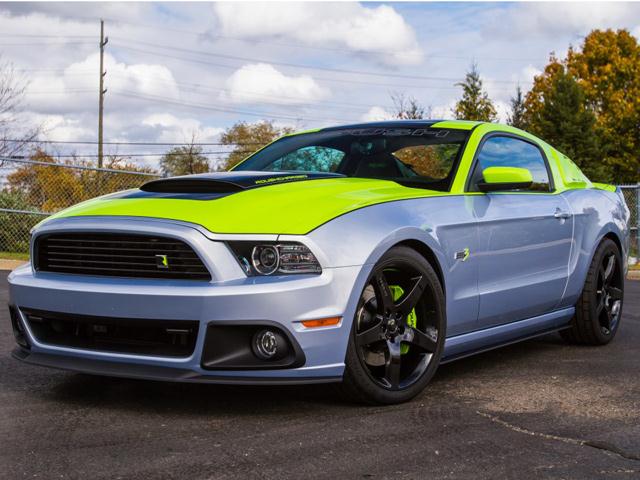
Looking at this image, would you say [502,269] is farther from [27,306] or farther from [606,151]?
[606,151]

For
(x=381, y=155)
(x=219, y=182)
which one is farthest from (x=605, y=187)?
(x=219, y=182)

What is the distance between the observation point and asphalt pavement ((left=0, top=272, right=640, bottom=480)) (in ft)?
10.6

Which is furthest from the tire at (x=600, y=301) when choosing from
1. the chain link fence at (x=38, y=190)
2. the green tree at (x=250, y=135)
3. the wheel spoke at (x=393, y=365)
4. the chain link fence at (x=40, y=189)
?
the green tree at (x=250, y=135)

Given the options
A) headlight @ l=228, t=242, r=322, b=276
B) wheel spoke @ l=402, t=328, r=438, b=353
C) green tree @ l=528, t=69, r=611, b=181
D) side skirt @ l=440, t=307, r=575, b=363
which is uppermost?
green tree @ l=528, t=69, r=611, b=181

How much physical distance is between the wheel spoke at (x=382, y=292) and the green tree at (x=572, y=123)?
1479 inches


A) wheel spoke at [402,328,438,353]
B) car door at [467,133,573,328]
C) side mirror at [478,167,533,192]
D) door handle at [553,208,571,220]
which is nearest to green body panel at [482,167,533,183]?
side mirror at [478,167,533,192]

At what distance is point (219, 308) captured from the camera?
3680 millimetres

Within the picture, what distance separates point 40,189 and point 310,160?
390 inches

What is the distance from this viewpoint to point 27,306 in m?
4.13

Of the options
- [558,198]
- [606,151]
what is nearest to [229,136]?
[606,151]

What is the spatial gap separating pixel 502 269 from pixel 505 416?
3.67ft

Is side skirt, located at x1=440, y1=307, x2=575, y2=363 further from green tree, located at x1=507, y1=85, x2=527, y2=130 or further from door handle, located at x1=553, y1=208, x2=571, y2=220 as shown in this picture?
green tree, located at x1=507, y1=85, x2=527, y2=130

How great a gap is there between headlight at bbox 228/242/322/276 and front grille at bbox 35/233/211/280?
0.17 m

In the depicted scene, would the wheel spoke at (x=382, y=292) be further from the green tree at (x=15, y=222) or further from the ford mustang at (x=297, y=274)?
the green tree at (x=15, y=222)
